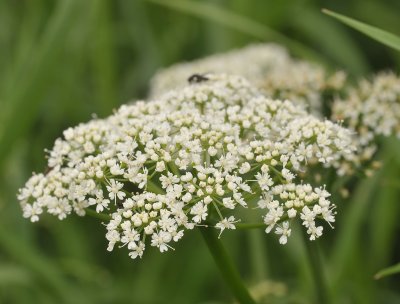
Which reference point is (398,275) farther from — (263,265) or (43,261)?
(43,261)

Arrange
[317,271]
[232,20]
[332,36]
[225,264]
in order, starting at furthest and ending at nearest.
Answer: [332,36]
[232,20]
[317,271]
[225,264]

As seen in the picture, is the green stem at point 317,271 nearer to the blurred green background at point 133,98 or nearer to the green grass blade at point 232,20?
the blurred green background at point 133,98

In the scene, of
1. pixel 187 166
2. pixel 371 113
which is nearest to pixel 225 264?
pixel 187 166

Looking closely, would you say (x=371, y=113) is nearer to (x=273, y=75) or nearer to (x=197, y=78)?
(x=273, y=75)

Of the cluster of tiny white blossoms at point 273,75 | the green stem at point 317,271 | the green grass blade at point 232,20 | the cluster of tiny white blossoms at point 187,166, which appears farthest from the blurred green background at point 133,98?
the cluster of tiny white blossoms at point 187,166

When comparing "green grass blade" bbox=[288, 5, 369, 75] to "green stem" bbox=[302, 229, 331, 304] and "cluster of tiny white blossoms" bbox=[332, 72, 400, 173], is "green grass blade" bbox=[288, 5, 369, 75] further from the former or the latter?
"green stem" bbox=[302, 229, 331, 304]

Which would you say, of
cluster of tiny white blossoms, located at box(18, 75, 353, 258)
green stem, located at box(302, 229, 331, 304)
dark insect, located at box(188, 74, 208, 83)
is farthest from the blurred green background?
cluster of tiny white blossoms, located at box(18, 75, 353, 258)

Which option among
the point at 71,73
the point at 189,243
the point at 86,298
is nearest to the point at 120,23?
the point at 71,73
